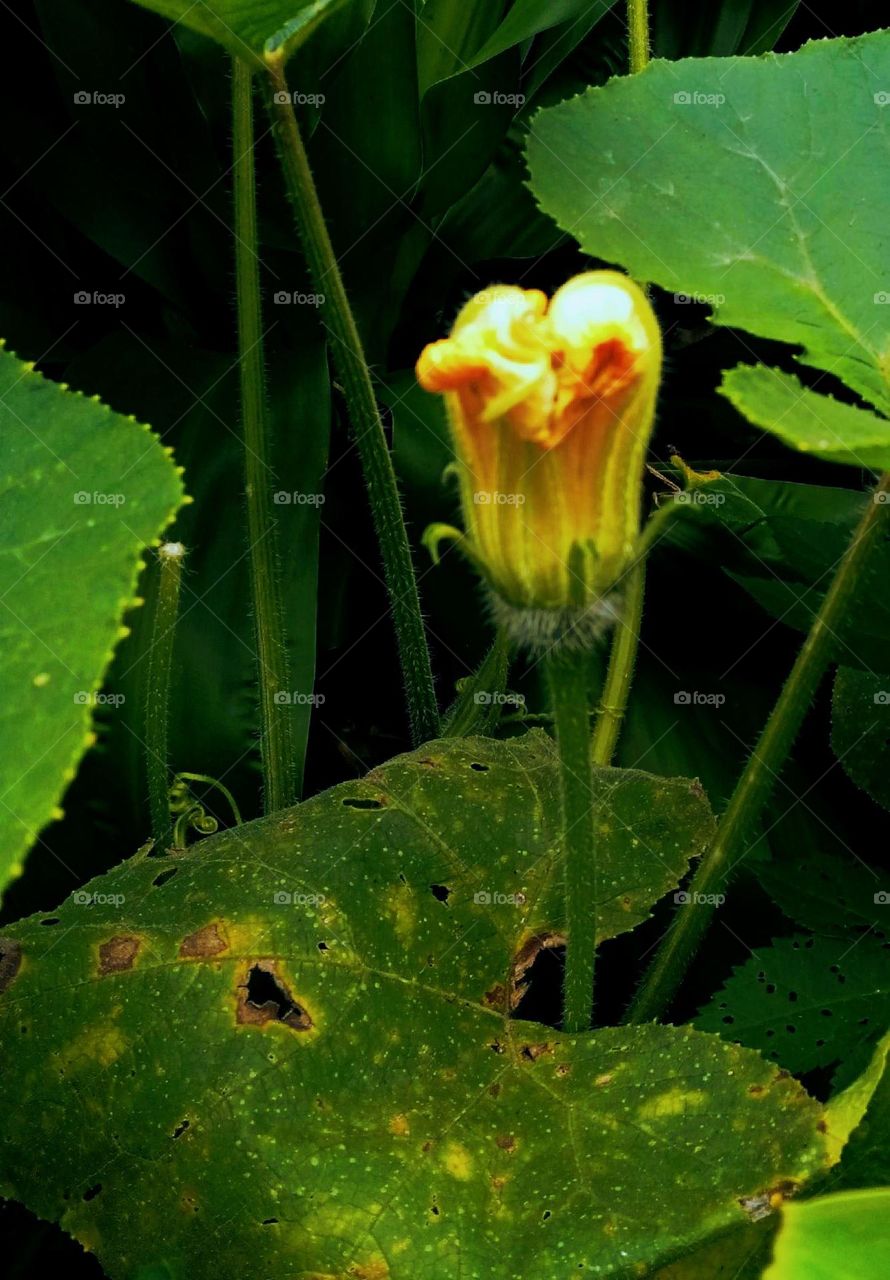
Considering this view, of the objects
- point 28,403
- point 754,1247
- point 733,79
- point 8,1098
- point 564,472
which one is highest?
point 733,79

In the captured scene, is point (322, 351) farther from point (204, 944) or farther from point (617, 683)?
point (204, 944)

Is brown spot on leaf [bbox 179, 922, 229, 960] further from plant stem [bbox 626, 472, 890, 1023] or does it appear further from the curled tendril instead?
plant stem [bbox 626, 472, 890, 1023]

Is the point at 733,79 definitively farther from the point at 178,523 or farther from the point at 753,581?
the point at 178,523

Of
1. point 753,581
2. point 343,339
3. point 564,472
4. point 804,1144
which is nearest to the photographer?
point 564,472

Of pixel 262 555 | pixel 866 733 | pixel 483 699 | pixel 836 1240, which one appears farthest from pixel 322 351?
pixel 836 1240

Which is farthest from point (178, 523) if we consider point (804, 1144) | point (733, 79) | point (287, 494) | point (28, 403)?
point (804, 1144)

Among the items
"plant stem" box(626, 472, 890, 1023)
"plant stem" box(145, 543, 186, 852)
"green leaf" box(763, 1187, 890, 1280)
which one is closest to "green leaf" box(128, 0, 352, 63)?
"plant stem" box(145, 543, 186, 852)
